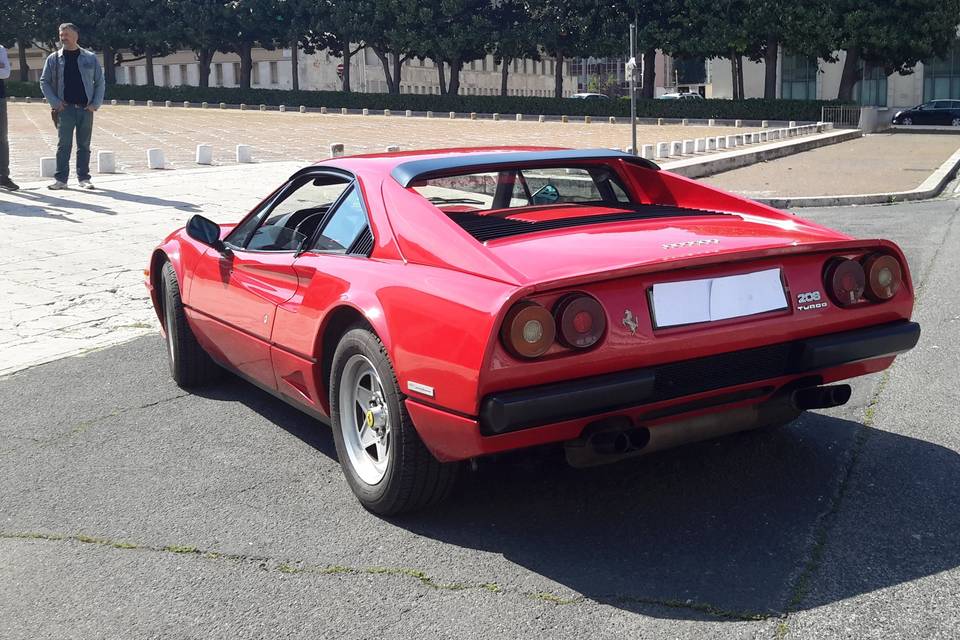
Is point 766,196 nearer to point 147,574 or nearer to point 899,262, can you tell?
point 899,262

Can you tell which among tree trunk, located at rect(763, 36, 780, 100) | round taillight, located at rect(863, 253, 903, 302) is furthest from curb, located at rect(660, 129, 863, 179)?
tree trunk, located at rect(763, 36, 780, 100)

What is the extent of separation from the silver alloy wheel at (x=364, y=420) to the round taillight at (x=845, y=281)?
158 cm

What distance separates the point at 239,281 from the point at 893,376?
3.18 metres

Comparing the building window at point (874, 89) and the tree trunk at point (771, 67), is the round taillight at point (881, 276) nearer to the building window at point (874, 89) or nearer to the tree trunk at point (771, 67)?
the tree trunk at point (771, 67)

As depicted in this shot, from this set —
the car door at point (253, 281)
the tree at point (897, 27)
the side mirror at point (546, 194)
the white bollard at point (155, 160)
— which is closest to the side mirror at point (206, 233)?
the car door at point (253, 281)

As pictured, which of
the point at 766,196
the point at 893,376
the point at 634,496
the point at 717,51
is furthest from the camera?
the point at 717,51

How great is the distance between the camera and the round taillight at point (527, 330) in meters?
3.22

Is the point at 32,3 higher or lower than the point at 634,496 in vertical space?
higher

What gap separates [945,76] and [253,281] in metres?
68.8

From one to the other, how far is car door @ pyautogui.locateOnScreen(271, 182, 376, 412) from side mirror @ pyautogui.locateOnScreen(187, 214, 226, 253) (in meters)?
0.82

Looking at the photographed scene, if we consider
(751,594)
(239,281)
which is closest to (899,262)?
(751,594)

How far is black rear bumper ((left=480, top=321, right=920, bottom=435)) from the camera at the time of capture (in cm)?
321

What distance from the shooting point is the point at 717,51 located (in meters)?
57.6

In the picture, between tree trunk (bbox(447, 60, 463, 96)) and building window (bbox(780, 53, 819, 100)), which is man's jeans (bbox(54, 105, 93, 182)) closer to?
tree trunk (bbox(447, 60, 463, 96))
